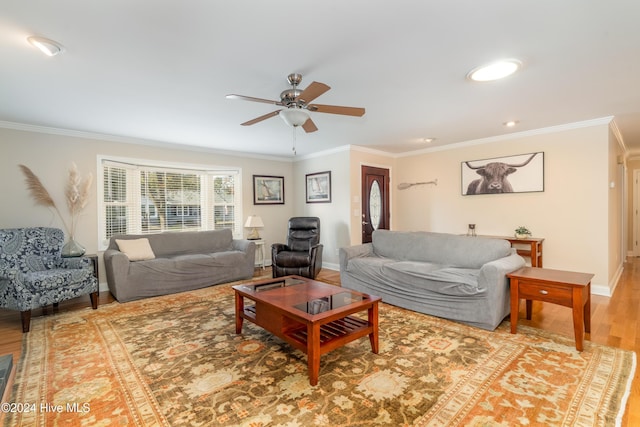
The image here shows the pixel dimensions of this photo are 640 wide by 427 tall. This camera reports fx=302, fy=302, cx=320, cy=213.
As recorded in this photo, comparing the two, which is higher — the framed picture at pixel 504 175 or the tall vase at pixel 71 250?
the framed picture at pixel 504 175

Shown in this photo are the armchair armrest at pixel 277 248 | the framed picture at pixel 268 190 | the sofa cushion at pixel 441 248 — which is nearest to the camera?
the sofa cushion at pixel 441 248

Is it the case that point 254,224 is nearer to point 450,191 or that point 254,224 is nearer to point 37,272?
point 37,272

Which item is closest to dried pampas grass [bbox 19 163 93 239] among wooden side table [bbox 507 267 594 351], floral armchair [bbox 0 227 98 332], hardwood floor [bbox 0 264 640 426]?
floral armchair [bbox 0 227 98 332]

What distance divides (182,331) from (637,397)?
11.3ft

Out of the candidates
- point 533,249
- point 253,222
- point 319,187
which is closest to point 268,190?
point 253,222

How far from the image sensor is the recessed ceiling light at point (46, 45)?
6.44 ft

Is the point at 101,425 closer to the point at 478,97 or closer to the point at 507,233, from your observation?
the point at 478,97

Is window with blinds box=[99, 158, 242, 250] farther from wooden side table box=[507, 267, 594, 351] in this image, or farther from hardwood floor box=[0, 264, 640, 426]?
wooden side table box=[507, 267, 594, 351]

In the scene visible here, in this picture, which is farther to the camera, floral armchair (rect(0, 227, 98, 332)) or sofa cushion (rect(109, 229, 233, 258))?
sofa cushion (rect(109, 229, 233, 258))

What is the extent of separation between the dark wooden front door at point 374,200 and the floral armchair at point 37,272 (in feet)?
14.0

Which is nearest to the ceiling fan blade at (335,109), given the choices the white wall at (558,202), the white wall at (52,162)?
the white wall at (558,202)

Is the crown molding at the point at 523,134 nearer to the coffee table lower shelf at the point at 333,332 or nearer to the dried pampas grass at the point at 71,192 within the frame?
the coffee table lower shelf at the point at 333,332

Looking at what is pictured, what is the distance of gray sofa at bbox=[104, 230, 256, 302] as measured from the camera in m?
3.92

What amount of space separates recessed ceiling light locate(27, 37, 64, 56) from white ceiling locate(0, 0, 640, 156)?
0.05 meters
